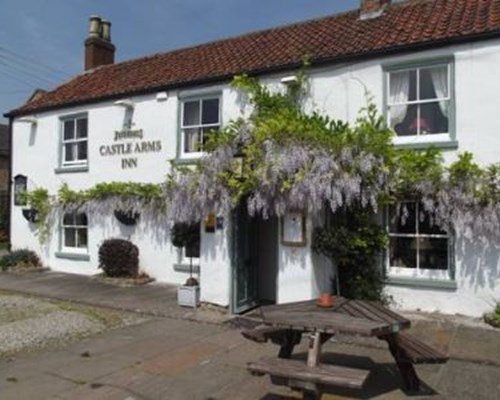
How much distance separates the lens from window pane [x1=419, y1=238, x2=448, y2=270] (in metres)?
9.49

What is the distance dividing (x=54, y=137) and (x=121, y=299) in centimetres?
644

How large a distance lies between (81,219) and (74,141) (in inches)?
84.5

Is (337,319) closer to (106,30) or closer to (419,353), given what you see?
(419,353)

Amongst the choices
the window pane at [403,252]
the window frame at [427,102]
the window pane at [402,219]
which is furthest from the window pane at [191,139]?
the window pane at [403,252]

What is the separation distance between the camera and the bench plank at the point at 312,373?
15.2 ft

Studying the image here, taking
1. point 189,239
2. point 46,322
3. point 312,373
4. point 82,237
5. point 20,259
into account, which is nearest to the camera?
point 312,373

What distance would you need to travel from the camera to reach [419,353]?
5.52 meters

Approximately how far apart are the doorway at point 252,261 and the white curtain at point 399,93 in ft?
9.83

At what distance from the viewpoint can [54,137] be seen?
15227 mm

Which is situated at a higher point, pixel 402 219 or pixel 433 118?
pixel 433 118

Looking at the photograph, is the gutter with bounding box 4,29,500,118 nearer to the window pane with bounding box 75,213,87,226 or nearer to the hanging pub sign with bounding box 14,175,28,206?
the hanging pub sign with bounding box 14,175,28,206

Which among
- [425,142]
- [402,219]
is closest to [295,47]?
[425,142]

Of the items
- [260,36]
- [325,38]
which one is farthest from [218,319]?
[260,36]

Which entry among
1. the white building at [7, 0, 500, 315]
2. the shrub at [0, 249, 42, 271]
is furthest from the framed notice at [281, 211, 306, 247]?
the shrub at [0, 249, 42, 271]
